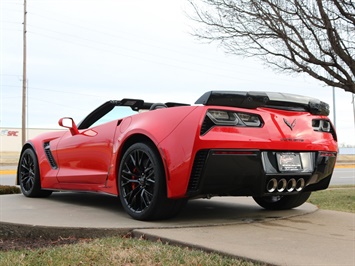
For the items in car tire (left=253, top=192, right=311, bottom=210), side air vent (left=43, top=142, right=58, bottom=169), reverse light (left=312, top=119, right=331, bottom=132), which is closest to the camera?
reverse light (left=312, top=119, right=331, bottom=132)

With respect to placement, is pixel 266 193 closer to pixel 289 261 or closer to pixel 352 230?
pixel 352 230

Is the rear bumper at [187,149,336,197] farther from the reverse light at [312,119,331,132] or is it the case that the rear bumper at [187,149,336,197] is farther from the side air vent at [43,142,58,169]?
the side air vent at [43,142,58,169]

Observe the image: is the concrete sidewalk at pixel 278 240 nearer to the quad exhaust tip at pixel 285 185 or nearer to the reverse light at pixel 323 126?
the quad exhaust tip at pixel 285 185

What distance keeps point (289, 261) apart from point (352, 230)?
1.49 m

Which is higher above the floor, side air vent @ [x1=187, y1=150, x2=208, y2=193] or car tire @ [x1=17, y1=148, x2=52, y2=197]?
side air vent @ [x1=187, y1=150, x2=208, y2=193]

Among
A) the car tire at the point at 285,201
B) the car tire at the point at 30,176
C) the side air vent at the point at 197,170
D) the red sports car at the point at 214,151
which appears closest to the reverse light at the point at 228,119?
the red sports car at the point at 214,151

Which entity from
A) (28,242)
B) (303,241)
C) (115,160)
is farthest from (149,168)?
(303,241)

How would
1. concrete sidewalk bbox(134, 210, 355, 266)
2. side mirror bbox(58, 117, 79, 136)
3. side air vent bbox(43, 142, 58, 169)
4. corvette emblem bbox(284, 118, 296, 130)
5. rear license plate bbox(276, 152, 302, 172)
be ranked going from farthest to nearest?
1. side air vent bbox(43, 142, 58, 169)
2. side mirror bbox(58, 117, 79, 136)
3. corvette emblem bbox(284, 118, 296, 130)
4. rear license plate bbox(276, 152, 302, 172)
5. concrete sidewalk bbox(134, 210, 355, 266)

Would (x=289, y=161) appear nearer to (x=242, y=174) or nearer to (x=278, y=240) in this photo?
(x=242, y=174)

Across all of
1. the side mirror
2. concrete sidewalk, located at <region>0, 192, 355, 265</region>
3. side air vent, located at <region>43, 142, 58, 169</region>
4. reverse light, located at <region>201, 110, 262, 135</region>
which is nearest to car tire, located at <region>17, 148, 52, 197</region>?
side air vent, located at <region>43, 142, 58, 169</region>

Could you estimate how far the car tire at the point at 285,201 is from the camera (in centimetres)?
503

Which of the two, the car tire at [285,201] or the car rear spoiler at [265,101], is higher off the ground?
the car rear spoiler at [265,101]

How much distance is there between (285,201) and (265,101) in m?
1.55

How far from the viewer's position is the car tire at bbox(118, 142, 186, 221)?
154 inches
